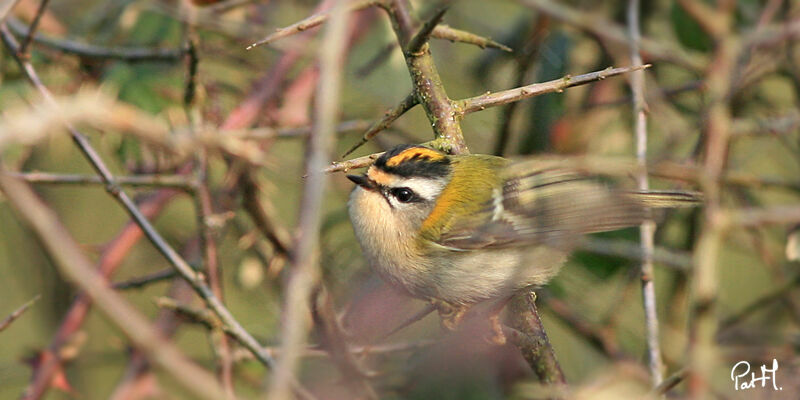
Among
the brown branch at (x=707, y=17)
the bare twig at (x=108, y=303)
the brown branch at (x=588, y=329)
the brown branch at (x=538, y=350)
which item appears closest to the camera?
the bare twig at (x=108, y=303)

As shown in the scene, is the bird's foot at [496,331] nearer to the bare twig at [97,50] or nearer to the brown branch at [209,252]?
the brown branch at [209,252]

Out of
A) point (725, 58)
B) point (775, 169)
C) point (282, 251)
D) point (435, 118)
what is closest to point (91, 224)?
point (282, 251)

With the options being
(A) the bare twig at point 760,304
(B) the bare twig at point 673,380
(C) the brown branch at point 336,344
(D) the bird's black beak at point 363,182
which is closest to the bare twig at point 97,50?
(D) the bird's black beak at point 363,182

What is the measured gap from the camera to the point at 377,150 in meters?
2.92

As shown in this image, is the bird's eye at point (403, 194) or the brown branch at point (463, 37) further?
the bird's eye at point (403, 194)

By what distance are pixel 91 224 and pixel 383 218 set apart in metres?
1.90

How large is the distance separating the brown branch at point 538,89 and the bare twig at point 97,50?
1067mm

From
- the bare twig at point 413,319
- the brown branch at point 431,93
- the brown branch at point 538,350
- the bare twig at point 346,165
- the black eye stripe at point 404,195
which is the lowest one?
the brown branch at point 538,350

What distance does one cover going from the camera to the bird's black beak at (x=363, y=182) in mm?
1981

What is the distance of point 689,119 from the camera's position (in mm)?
3150

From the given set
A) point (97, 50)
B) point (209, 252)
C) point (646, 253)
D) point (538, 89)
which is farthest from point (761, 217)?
point (97, 50)

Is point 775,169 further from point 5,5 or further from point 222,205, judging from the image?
point 5,5
